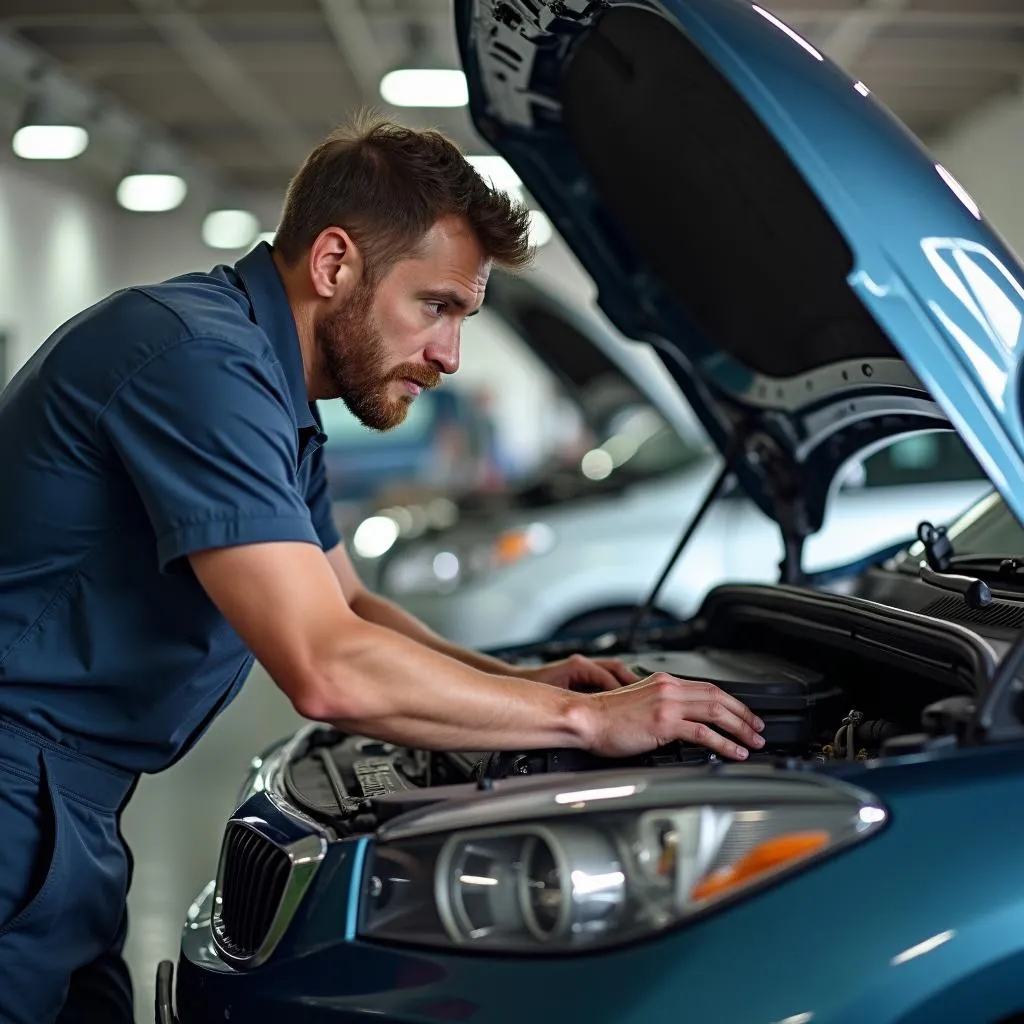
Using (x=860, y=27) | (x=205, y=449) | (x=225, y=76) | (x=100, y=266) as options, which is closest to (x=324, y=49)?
(x=225, y=76)

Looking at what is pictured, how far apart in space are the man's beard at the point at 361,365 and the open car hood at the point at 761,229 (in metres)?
0.56

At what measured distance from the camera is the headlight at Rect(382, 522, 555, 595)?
498 centimetres

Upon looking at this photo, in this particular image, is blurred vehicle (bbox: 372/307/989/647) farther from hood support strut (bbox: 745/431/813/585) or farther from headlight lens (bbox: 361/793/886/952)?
headlight lens (bbox: 361/793/886/952)

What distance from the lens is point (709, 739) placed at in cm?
161

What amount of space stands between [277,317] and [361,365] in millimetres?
131

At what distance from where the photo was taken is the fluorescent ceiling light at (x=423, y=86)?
630 centimetres

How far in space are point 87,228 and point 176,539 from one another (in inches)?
466

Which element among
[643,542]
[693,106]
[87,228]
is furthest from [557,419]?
[693,106]

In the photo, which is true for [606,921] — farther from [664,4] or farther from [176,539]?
[664,4]

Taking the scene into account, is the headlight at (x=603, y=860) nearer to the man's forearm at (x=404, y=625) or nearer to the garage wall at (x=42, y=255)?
the man's forearm at (x=404, y=625)

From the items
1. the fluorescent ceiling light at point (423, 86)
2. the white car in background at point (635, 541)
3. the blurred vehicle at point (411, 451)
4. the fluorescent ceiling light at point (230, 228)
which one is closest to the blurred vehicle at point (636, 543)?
the white car in background at point (635, 541)

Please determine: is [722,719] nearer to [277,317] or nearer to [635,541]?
[277,317]

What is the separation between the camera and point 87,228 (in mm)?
12406

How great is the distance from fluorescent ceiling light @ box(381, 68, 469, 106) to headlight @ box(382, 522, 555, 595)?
2369mm
